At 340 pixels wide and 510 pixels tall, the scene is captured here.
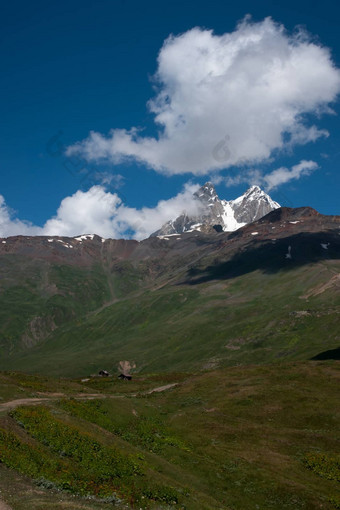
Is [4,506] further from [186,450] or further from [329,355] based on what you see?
[329,355]

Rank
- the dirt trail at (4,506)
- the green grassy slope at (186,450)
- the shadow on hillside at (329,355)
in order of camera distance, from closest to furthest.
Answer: the dirt trail at (4,506) < the green grassy slope at (186,450) < the shadow on hillside at (329,355)

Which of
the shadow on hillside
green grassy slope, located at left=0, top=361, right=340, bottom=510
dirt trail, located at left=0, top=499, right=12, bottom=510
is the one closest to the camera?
dirt trail, located at left=0, top=499, right=12, bottom=510

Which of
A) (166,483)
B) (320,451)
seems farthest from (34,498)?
(320,451)

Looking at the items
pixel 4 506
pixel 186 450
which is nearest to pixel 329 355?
pixel 186 450

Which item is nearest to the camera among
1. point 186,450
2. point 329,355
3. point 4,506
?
point 4,506

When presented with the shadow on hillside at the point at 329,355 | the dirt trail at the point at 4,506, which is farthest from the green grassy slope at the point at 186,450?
the shadow on hillside at the point at 329,355

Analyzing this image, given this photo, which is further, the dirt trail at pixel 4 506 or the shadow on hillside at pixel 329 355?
the shadow on hillside at pixel 329 355

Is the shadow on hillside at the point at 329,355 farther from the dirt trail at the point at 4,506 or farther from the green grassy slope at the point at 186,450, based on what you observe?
the dirt trail at the point at 4,506

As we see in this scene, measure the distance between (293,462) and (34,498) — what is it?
96.3ft

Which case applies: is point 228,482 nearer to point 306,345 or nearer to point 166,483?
point 166,483

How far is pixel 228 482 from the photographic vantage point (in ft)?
120

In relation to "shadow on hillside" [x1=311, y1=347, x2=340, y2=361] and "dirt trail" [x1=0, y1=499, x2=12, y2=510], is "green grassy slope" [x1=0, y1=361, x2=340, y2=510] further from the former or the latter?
"shadow on hillside" [x1=311, y1=347, x2=340, y2=361]

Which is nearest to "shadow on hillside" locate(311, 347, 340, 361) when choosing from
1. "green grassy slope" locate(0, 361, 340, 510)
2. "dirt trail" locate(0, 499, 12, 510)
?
"green grassy slope" locate(0, 361, 340, 510)

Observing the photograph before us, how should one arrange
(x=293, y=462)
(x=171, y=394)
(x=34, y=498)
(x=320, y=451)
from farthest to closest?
(x=171, y=394)
(x=320, y=451)
(x=293, y=462)
(x=34, y=498)
